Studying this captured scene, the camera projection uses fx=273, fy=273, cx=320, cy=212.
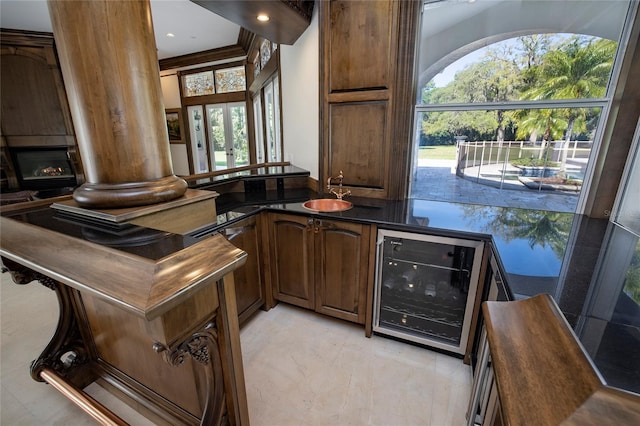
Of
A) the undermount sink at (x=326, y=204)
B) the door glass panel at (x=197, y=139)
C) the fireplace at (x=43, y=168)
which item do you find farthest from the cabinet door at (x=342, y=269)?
the door glass panel at (x=197, y=139)

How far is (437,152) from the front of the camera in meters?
2.20

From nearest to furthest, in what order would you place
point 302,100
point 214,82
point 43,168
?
1. point 302,100
2. point 43,168
3. point 214,82

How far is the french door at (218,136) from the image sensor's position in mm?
5691

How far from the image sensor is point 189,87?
6012mm

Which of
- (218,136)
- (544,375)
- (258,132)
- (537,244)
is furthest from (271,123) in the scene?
(544,375)

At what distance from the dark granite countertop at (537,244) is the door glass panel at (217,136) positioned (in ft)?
13.8

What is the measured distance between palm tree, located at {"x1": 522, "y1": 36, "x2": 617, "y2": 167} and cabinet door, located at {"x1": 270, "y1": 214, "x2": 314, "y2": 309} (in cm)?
177

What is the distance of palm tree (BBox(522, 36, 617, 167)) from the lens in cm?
163

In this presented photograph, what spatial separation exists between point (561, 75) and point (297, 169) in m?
2.11

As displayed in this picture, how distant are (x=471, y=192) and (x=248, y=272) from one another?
6.05 feet

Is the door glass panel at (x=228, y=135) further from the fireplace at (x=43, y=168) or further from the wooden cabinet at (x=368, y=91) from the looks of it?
the wooden cabinet at (x=368, y=91)

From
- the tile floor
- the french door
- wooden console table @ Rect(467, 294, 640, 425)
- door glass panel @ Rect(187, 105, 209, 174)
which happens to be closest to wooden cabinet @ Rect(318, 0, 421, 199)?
the tile floor

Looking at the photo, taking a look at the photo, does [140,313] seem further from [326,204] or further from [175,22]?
[175,22]

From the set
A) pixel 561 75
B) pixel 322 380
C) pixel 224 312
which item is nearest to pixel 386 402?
pixel 322 380
